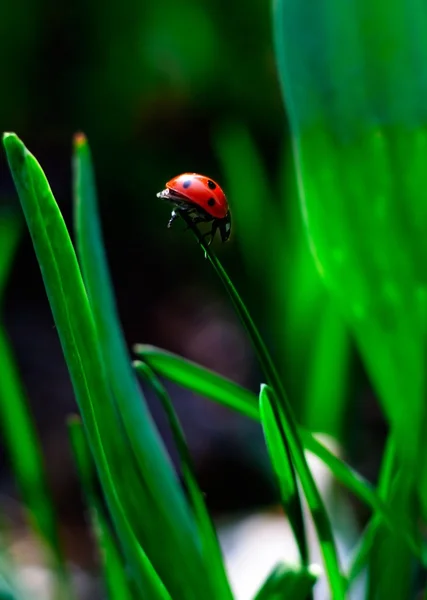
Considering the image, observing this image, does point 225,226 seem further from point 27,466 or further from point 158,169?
point 158,169

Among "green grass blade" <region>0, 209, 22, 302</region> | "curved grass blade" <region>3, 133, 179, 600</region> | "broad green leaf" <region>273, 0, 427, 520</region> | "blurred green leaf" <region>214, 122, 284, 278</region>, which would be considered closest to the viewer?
"curved grass blade" <region>3, 133, 179, 600</region>

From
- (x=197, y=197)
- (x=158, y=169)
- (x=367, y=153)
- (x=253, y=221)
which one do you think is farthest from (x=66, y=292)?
(x=158, y=169)

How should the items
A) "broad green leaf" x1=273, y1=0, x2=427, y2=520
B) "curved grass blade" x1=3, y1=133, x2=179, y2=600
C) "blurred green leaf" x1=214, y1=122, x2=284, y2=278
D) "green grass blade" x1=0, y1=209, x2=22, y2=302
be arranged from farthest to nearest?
"blurred green leaf" x1=214, y1=122, x2=284, y2=278, "green grass blade" x1=0, y1=209, x2=22, y2=302, "broad green leaf" x1=273, y1=0, x2=427, y2=520, "curved grass blade" x1=3, y1=133, x2=179, y2=600

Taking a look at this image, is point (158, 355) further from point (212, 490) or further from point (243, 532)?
point (212, 490)

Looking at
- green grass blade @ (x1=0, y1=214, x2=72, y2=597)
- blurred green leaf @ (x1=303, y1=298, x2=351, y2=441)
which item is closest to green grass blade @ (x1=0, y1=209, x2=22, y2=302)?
green grass blade @ (x1=0, y1=214, x2=72, y2=597)

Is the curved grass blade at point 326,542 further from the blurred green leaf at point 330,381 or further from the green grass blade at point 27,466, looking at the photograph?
the blurred green leaf at point 330,381

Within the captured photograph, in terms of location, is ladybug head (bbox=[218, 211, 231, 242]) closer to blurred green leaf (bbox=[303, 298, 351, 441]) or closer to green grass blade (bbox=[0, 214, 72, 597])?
green grass blade (bbox=[0, 214, 72, 597])

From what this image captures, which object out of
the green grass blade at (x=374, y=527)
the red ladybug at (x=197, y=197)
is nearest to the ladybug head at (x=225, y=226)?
the red ladybug at (x=197, y=197)
